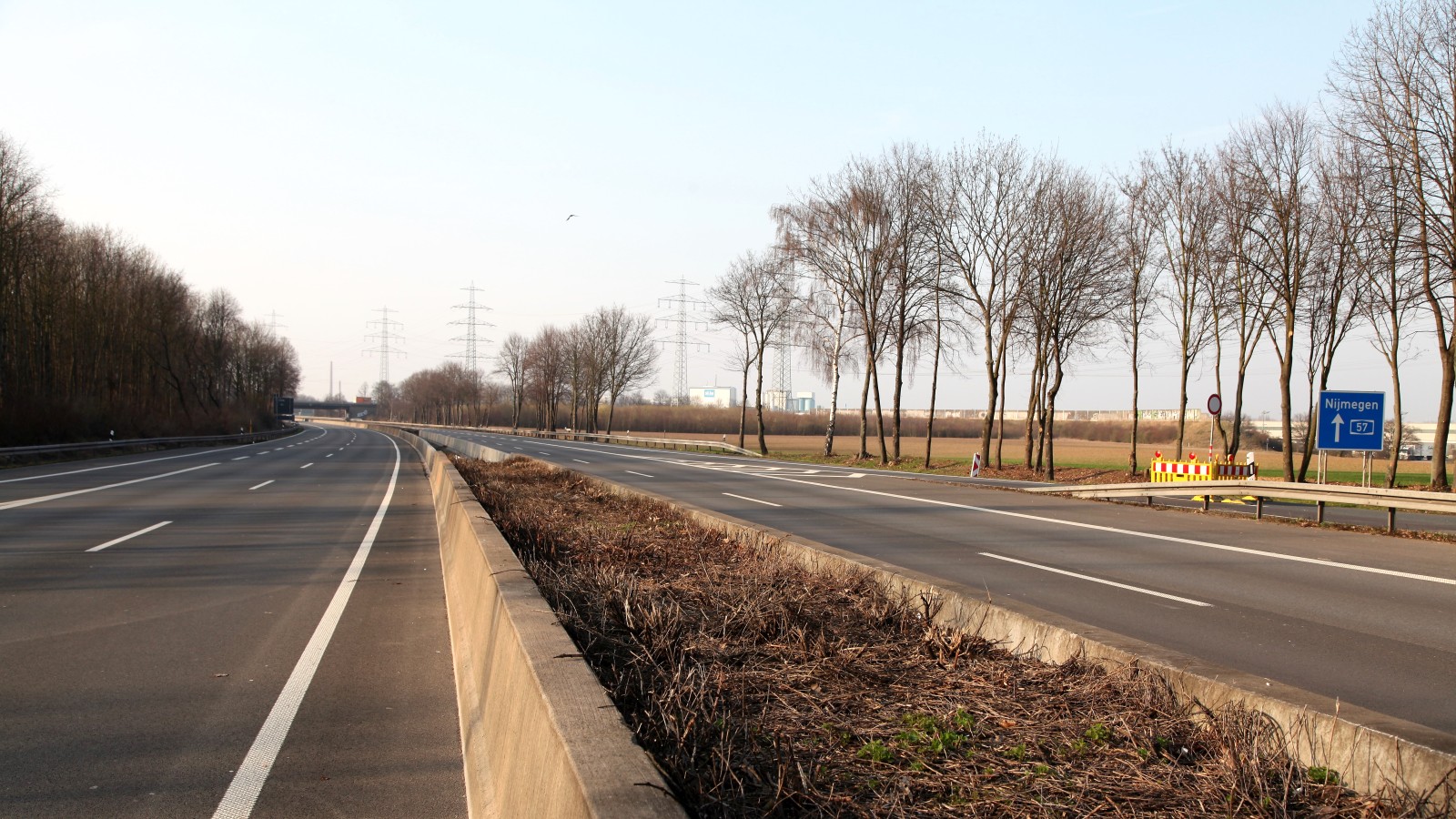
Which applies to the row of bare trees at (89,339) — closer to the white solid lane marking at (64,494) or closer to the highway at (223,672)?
the white solid lane marking at (64,494)

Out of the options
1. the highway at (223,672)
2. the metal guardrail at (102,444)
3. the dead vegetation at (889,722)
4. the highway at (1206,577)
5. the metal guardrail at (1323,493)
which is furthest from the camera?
the metal guardrail at (102,444)

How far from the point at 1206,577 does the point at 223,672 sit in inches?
398

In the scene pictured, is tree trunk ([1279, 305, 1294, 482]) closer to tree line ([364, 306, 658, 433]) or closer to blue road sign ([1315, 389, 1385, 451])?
blue road sign ([1315, 389, 1385, 451])

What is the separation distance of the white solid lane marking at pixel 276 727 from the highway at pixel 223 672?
1cm

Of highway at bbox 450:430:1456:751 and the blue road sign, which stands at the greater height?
the blue road sign

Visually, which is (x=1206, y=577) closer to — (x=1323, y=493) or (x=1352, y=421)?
(x=1323, y=493)

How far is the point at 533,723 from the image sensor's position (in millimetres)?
3348

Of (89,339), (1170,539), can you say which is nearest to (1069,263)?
(1170,539)

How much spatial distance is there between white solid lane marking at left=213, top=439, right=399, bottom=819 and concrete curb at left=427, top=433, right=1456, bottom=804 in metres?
3.92

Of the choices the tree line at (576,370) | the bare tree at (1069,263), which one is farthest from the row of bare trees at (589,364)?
the bare tree at (1069,263)

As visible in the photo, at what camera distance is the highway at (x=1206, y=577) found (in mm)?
6512

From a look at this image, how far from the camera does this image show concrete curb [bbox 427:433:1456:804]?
3.16m

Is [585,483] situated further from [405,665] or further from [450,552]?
[405,665]

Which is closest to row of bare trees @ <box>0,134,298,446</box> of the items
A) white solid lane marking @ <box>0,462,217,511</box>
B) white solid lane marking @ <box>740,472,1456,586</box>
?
white solid lane marking @ <box>0,462,217,511</box>
